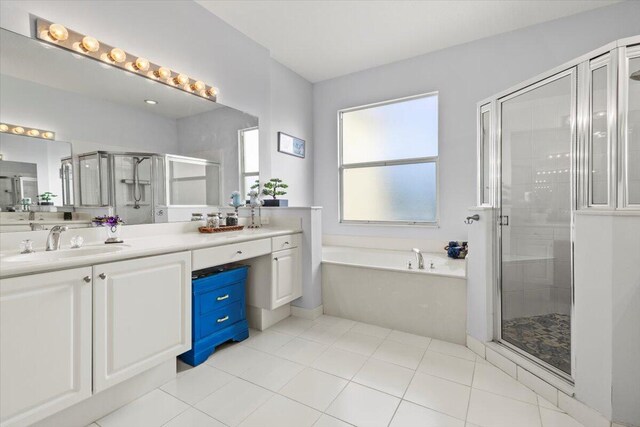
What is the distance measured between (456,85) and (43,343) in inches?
150

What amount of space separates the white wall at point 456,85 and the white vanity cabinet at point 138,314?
2.55 metres

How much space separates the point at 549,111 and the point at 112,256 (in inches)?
98.7

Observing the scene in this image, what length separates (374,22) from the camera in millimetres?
2717

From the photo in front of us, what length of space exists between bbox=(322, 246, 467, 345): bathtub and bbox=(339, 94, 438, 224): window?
0.80 meters

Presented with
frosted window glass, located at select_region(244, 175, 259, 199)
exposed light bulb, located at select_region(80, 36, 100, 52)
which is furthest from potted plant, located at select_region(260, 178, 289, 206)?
exposed light bulb, located at select_region(80, 36, 100, 52)

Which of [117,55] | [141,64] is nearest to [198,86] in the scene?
[141,64]

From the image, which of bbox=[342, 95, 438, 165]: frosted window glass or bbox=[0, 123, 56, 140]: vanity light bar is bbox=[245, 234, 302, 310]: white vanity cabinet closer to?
bbox=[0, 123, 56, 140]: vanity light bar

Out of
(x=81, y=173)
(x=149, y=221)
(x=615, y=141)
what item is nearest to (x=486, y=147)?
(x=615, y=141)

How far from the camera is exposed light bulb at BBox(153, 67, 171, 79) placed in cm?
215

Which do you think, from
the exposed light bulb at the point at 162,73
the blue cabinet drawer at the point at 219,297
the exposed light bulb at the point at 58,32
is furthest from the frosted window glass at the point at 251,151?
the exposed light bulb at the point at 58,32

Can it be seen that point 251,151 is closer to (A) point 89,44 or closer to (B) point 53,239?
(A) point 89,44

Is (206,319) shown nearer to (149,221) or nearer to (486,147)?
(149,221)

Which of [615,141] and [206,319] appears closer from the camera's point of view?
[615,141]

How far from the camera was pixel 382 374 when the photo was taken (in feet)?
5.93
